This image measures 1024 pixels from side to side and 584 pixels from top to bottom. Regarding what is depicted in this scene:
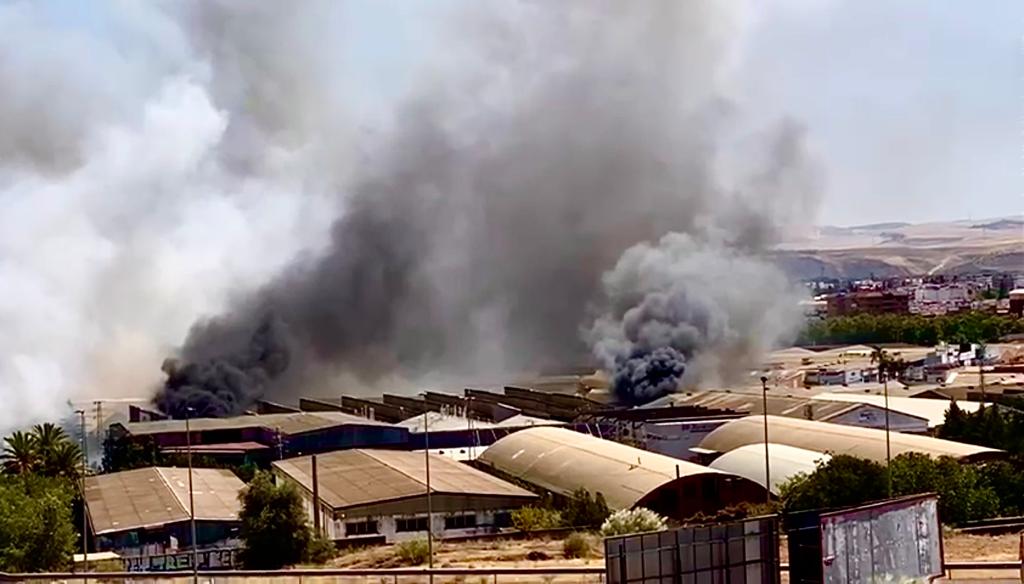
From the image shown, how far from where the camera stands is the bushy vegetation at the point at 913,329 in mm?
119875

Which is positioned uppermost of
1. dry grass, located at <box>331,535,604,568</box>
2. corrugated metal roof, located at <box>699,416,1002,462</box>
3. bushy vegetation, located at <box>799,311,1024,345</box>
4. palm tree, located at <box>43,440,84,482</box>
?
bushy vegetation, located at <box>799,311,1024,345</box>

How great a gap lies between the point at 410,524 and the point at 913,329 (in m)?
98.1

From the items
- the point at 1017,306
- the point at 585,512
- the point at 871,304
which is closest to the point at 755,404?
the point at 585,512

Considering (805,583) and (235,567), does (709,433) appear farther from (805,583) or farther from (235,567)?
(805,583)

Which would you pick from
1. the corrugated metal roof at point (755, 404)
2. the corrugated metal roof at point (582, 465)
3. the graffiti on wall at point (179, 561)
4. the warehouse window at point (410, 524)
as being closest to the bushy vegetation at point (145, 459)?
the corrugated metal roof at point (582, 465)

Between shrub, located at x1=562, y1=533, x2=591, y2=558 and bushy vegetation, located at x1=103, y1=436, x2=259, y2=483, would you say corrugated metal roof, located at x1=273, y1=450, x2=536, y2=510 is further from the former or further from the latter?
shrub, located at x1=562, y1=533, x2=591, y2=558

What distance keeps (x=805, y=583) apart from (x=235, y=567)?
65.7 feet

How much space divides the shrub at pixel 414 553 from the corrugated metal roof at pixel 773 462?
12889 millimetres

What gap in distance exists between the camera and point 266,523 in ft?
112

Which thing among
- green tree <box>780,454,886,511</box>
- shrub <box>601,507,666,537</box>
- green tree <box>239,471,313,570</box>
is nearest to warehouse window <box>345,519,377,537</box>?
green tree <box>239,471,313,570</box>

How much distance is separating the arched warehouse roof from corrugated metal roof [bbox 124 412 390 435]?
34.3 feet

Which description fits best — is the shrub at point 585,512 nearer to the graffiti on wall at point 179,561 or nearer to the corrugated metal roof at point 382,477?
the corrugated metal roof at point 382,477

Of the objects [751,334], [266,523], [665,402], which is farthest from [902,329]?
[266,523]

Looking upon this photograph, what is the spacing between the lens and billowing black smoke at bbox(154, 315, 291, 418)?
85000 mm
